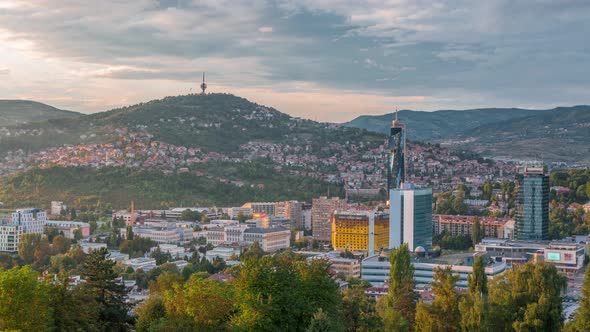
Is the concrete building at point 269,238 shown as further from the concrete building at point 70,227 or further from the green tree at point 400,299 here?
the green tree at point 400,299

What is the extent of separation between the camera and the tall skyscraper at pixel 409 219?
142ft

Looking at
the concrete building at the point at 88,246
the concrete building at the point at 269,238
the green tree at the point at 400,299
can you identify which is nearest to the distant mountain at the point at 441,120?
the concrete building at the point at 269,238

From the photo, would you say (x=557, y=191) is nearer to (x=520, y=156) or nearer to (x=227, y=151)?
(x=227, y=151)

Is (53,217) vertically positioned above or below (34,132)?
below

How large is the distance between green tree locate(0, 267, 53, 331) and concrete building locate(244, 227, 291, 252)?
3346 centimetres

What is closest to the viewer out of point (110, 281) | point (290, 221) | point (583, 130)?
point (110, 281)

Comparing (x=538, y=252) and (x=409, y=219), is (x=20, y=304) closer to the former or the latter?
(x=409, y=219)

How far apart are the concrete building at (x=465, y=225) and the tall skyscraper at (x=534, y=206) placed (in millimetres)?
2532

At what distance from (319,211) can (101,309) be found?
37.1 m

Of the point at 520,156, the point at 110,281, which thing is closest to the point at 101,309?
the point at 110,281

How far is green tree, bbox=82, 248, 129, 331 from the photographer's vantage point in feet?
55.1

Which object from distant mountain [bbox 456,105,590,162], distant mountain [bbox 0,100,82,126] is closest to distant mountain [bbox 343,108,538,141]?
distant mountain [bbox 456,105,590,162]

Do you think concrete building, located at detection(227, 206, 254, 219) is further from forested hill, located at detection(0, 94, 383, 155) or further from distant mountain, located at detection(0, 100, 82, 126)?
distant mountain, located at detection(0, 100, 82, 126)

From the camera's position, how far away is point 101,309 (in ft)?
54.2
